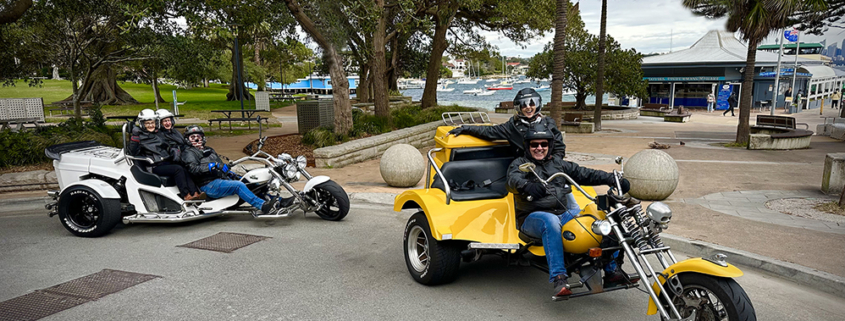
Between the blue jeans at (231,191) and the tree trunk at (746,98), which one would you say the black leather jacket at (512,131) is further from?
the tree trunk at (746,98)

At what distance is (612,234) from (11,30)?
23192mm

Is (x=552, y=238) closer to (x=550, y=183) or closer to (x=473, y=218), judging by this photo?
(x=550, y=183)

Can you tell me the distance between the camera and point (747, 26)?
1545cm

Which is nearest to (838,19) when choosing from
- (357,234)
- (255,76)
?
(357,234)

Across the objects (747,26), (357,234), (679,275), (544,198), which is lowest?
(357,234)

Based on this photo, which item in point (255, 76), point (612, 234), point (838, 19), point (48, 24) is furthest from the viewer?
point (255, 76)

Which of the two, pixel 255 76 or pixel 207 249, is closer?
pixel 207 249

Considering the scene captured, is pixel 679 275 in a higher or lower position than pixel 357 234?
higher

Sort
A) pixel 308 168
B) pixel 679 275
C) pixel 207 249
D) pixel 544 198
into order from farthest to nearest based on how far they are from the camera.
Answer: pixel 308 168
pixel 207 249
pixel 544 198
pixel 679 275

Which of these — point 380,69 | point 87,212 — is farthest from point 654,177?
point 380,69

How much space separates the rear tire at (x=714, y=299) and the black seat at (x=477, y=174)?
2.06 m

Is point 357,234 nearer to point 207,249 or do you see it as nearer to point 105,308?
point 207,249

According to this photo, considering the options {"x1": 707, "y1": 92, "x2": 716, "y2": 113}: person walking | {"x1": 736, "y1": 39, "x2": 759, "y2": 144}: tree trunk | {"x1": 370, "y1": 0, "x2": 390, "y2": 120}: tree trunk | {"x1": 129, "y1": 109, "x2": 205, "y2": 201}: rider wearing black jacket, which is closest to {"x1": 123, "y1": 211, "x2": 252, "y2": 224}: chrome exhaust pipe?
{"x1": 129, "y1": 109, "x2": 205, "y2": 201}: rider wearing black jacket

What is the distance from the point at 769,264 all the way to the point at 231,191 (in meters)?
6.38
